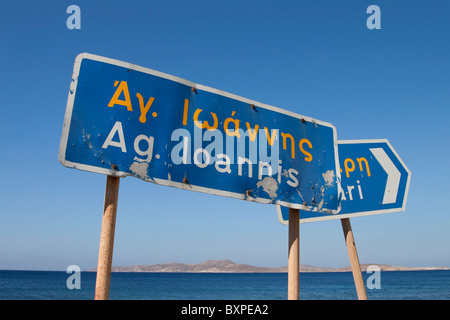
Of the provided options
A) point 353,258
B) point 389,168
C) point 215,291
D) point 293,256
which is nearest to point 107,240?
point 293,256

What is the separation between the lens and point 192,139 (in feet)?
6.68

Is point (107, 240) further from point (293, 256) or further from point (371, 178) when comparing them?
point (371, 178)

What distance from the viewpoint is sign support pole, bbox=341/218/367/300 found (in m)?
3.57

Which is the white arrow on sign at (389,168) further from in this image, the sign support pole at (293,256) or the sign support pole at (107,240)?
the sign support pole at (107,240)

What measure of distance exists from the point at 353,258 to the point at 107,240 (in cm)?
279

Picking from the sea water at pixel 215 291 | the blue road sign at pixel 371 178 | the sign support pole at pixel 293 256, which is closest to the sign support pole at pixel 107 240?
the sign support pole at pixel 293 256

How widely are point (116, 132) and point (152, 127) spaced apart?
0.20 m

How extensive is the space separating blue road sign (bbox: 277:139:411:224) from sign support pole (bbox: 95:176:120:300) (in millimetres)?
2408

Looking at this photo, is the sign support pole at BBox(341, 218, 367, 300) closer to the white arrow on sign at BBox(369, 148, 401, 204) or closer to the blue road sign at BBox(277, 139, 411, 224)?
the blue road sign at BBox(277, 139, 411, 224)

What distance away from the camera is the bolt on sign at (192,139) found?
177 cm

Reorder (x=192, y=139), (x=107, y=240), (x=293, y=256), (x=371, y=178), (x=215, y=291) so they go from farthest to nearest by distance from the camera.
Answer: (x=215, y=291) < (x=371, y=178) < (x=293, y=256) < (x=192, y=139) < (x=107, y=240)
